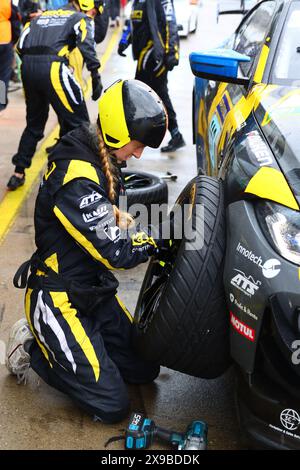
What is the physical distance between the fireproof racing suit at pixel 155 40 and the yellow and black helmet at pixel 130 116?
13.0ft

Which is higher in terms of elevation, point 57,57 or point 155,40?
point 57,57

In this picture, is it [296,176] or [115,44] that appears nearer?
[296,176]

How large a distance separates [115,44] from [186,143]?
7.61 meters

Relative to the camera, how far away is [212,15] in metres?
21.4

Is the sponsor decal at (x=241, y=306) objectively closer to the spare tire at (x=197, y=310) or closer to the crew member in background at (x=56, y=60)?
the spare tire at (x=197, y=310)

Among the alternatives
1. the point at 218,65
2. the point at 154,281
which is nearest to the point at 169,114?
the point at 218,65

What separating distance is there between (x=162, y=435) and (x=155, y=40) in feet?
15.8

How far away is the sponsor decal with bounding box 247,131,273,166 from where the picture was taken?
8.85 ft

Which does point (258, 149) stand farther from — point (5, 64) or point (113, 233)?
point (5, 64)

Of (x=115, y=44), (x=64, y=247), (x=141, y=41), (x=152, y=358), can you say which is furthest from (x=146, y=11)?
(x=115, y=44)

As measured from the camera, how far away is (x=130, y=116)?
2939mm

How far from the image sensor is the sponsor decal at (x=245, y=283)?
240cm

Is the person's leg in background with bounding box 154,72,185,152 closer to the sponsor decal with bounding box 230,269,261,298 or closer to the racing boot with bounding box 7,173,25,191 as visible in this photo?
the racing boot with bounding box 7,173,25,191

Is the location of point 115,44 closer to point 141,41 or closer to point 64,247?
point 141,41
